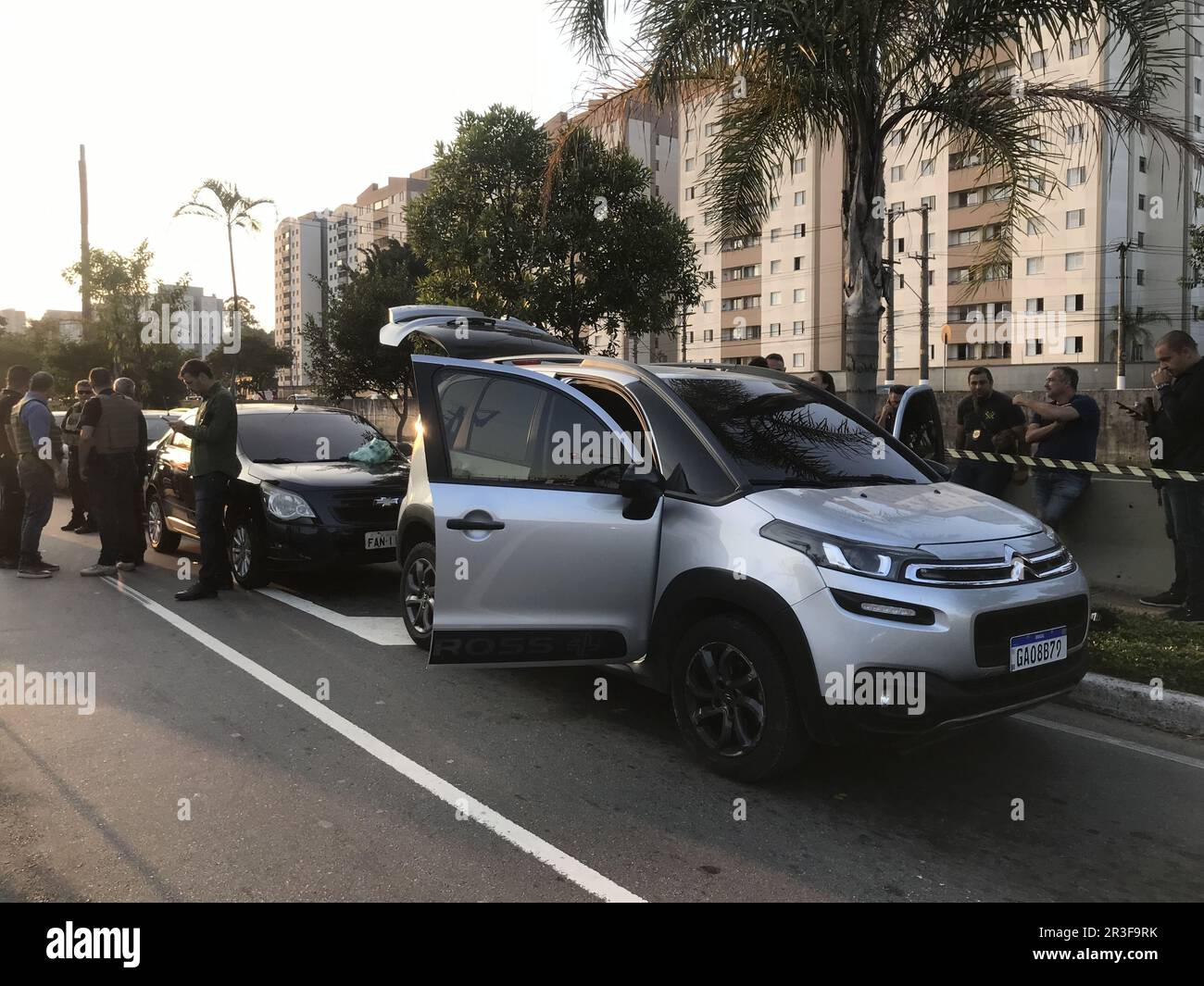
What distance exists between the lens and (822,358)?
65.3 meters

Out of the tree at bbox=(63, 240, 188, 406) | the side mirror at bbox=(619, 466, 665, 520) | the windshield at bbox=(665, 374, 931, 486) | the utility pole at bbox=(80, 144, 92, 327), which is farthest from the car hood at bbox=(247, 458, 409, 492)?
the tree at bbox=(63, 240, 188, 406)

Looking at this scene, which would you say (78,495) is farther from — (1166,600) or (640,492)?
(1166,600)

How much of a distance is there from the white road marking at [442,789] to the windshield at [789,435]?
5.89 ft

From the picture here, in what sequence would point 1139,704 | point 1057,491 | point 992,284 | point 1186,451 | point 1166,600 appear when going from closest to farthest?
point 1139,704, point 1186,451, point 1166,600, point 1057,491, point 992,284

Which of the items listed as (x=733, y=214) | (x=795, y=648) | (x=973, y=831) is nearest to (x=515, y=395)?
(x=795, y=648)

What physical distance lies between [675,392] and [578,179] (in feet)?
53.4

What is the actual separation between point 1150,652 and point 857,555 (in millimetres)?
3152

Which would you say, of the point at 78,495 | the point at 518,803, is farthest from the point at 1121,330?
the point at 518,803

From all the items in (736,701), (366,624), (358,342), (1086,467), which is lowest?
(366,624)

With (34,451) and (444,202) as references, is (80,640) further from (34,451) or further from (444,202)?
(444,202)

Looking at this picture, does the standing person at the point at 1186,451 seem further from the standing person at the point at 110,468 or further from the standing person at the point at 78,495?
the standing person at the point at 78,495

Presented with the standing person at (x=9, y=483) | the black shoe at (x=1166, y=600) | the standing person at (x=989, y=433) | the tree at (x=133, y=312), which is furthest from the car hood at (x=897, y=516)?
the tree at (x=133, y=312)

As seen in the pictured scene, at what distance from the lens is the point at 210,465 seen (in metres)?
8.00

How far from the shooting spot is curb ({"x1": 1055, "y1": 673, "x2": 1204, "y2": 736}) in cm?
500
